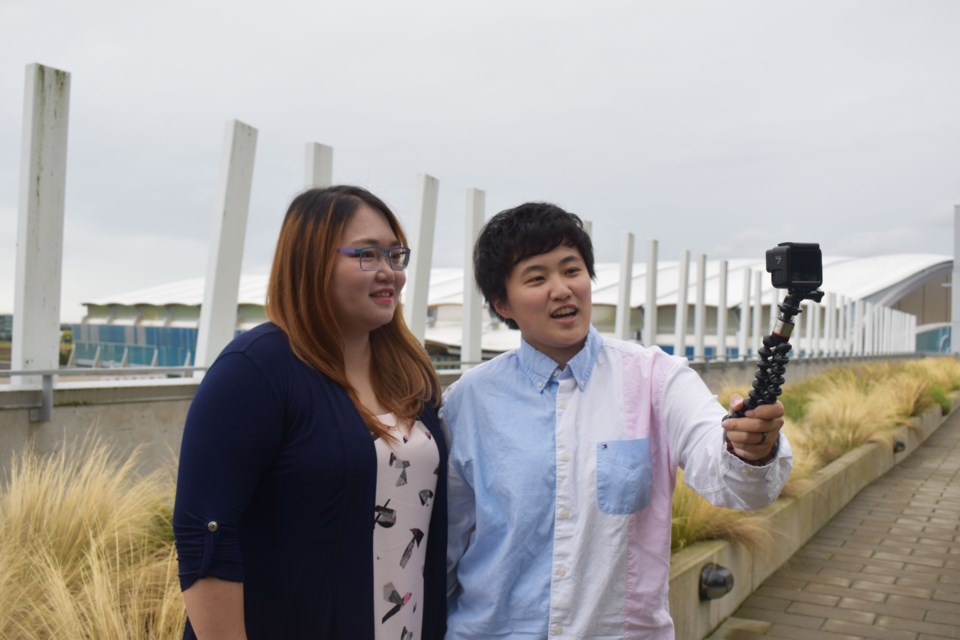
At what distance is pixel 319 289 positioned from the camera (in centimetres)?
215

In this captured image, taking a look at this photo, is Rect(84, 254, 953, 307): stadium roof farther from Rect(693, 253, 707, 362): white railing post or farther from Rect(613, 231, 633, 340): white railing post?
Rect(613, 231, 633, 340): white railing post

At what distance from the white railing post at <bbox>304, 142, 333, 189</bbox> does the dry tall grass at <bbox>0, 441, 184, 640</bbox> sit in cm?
331

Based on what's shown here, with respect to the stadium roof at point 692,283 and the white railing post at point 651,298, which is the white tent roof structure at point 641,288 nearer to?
the stadium roof at point 692,283

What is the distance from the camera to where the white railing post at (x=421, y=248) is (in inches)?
352

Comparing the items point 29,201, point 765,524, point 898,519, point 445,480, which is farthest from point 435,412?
point 898,519

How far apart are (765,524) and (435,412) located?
3993 millimetres

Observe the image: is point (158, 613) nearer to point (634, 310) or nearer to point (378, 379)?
point (378, 379)

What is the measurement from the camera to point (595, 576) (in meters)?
2.11

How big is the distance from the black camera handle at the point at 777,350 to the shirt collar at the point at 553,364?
0.52m

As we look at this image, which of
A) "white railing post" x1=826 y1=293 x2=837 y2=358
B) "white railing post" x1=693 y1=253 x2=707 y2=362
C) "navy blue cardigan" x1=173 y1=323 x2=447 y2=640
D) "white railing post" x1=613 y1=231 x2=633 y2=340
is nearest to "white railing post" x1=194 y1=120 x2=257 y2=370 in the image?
"navy blue cardigan" x1=173 y1=323 x2=447 y2=640

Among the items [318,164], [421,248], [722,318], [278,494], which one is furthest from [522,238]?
[722,318]

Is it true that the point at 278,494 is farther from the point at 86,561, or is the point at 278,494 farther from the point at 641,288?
the point at 641,288

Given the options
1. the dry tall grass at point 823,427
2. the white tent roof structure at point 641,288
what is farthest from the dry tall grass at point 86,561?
the white tent roof structure at point 641,288

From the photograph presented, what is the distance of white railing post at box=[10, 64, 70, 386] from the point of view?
18.8 ft
